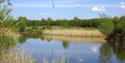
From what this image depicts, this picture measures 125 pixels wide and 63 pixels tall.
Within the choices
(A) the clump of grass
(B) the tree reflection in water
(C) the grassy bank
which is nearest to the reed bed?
(C) the grassy bank

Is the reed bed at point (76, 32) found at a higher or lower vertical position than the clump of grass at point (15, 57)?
lower

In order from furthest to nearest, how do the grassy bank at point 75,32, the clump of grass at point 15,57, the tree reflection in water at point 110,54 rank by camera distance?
1. the grassy bank at point 75,32
2. the tree reflection in water at point 110,54
3. the clump of grass at point 15,57

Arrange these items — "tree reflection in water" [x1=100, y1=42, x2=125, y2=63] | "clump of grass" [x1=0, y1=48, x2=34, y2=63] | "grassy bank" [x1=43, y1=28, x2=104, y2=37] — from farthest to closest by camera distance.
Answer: "grassy bank" [x1=43, y1=28, x2=104, y2=37]
"tree reflection in water" [x1=100, y1=42, x2=125, y2=63]
"clump of grass" [x1=0, y1=48, x2=34, y2=63]

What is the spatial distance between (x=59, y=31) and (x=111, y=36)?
6466 mm

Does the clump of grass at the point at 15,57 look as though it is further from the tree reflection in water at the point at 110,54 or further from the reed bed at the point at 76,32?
the reed bed at the point at 76,32

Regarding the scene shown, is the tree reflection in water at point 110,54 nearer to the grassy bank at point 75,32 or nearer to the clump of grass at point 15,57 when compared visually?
the grassy bank at point 75,32

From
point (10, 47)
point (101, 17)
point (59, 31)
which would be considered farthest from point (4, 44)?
point (101, 17)

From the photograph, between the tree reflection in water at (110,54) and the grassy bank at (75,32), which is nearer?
the tree reflection in water at (110,54)

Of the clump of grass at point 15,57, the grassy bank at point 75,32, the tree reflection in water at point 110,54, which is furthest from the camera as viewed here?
the grassy bank at point 75,32

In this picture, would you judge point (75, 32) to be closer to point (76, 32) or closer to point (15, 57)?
point (76, 32)

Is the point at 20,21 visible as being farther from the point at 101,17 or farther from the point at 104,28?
the point at 101,17

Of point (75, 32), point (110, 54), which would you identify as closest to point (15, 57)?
point (110, 54)

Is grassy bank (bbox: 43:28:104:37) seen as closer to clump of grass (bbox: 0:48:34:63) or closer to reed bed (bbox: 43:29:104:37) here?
reed bed (bbox: 43:29:104:37)

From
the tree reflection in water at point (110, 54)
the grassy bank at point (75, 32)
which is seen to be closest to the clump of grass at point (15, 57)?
the tree reflection in water at point (110, 54)
